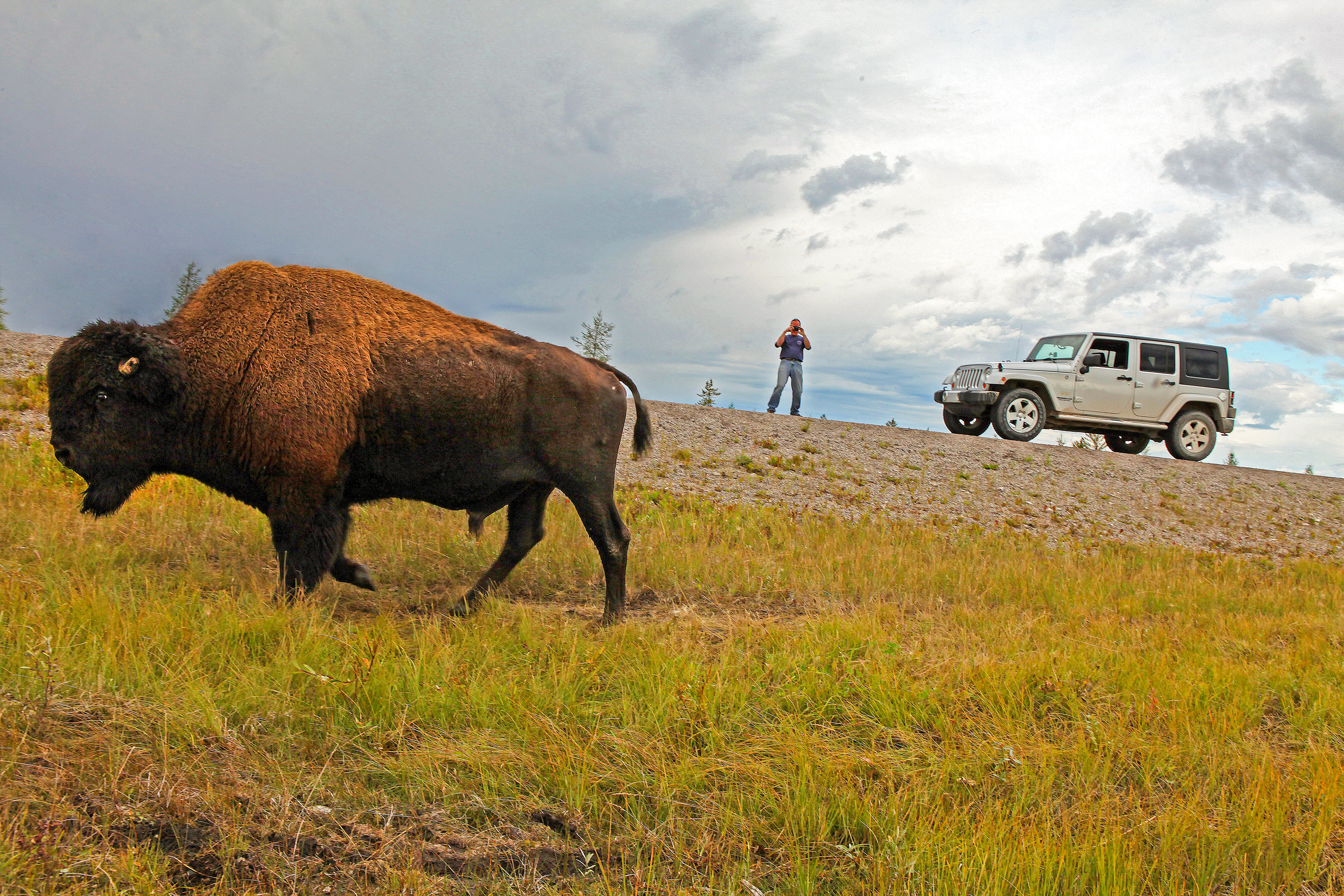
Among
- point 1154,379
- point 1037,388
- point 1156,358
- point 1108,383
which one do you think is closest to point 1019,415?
point 1037,388

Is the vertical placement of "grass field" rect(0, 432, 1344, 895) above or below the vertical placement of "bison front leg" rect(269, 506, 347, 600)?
below

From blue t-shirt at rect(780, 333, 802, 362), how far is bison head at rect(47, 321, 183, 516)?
13.1 metres

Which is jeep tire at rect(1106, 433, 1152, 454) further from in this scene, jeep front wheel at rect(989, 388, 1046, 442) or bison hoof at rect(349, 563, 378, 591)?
bison hoof at rect(349, 563, 378, 591)

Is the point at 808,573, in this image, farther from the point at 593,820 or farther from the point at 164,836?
the point at 164,836

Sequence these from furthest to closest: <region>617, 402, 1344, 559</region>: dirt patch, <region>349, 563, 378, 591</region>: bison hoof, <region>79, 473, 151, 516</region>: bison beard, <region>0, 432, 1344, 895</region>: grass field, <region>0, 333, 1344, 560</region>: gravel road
A: <region>617, 402, 1344, 559</region>: dirt patch < <region>0, 333, 1344, 560</region>: gravel road < <region>349, 563, 378, 591</region>: bison hoof < <region>79, 473, 151, 516</region>: bison beard < <region>0, 432, 1344, 895</region>: grass field

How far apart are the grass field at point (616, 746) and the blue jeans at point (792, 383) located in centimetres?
1099

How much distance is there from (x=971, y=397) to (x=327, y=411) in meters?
14.3

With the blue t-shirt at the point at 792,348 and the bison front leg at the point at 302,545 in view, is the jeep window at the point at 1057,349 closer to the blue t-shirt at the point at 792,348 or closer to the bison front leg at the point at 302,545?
the blue t-shirt at the point at 792,348

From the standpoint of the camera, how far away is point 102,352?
455 centimetres

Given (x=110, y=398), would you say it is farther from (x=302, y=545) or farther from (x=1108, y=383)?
(x=1108, y=383)

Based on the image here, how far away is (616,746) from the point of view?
3166 mm

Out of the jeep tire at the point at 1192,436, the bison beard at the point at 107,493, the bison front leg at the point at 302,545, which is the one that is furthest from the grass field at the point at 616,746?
the jeep tire at the point at 1192,436

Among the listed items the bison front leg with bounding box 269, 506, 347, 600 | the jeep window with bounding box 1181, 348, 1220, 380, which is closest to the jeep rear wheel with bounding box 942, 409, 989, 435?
the jeep window with bounding box 1181, 348, 1220, 380

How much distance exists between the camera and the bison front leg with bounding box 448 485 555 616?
18.8 ft
